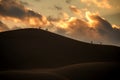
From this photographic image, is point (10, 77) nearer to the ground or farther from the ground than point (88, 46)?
nearer to the ground

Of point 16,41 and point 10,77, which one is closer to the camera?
point 10,77

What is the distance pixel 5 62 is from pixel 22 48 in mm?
8795

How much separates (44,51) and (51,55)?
6.80 ft

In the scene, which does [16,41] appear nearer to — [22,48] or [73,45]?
[22,48]

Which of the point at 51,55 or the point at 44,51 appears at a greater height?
the point at 44,51

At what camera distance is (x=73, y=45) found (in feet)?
210

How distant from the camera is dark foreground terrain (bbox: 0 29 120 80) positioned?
3756 cm

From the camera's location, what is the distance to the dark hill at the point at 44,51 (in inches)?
1932

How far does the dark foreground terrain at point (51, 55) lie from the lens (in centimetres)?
3756

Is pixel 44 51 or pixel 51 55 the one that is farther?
pixel 44 51

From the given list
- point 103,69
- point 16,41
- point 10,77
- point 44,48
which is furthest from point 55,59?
point 10,77

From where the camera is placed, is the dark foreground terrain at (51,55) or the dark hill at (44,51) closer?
the dark foreground terrain at (51,55)

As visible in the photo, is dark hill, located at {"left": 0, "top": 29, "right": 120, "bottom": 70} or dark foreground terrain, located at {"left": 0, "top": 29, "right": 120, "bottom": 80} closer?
dark foreground terrain, located at {"left": 0, "top": 29, "right": 120, "bottom": 80}

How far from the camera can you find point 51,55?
55.4m
